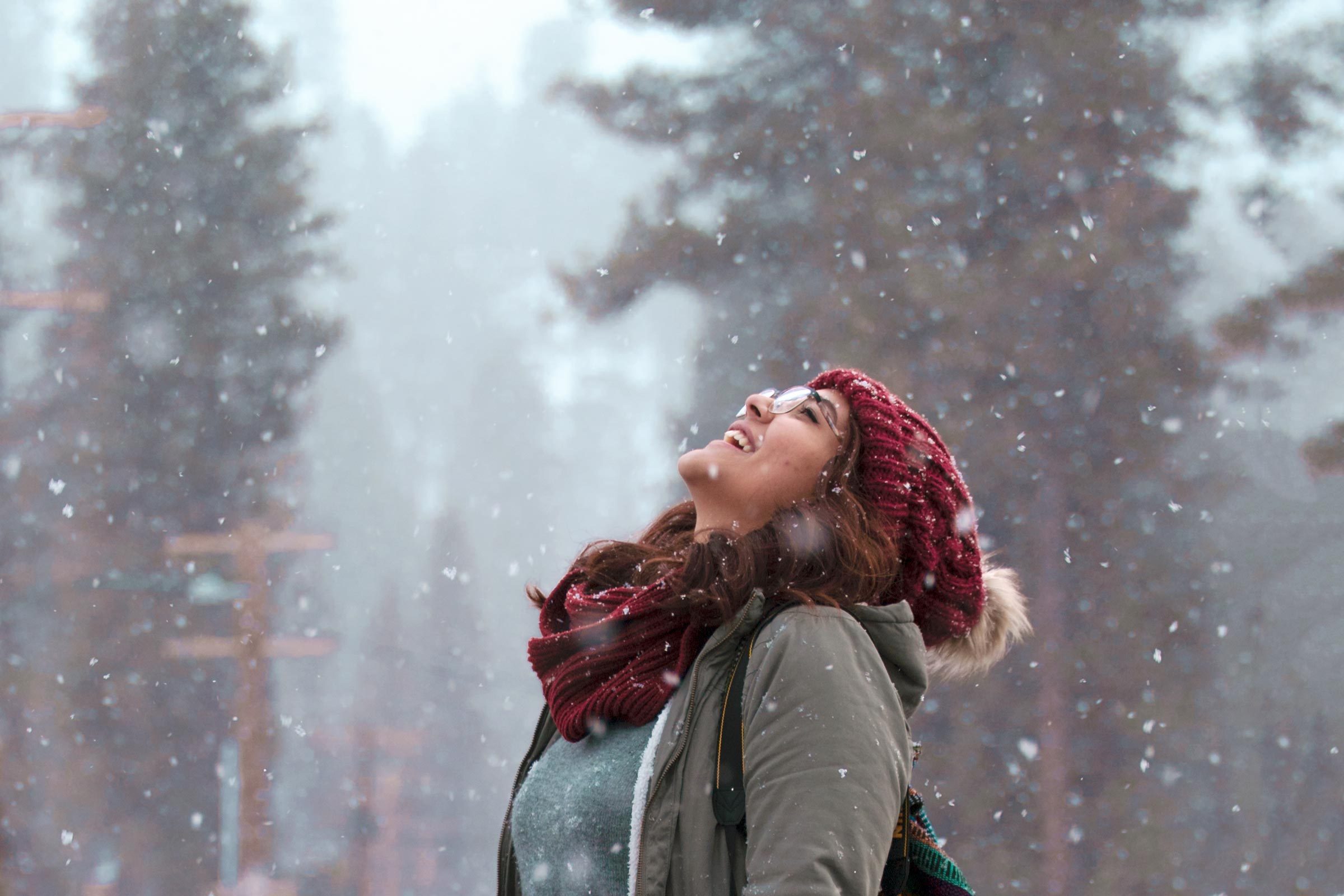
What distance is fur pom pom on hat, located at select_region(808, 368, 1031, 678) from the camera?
6.31 ft

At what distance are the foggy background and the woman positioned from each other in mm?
4313

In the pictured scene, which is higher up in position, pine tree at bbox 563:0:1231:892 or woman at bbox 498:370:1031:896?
pine tree at bbox 563:0:1231:892

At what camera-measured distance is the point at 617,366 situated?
13.8m

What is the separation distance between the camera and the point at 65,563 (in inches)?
383

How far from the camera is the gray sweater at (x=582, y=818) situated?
173 cm

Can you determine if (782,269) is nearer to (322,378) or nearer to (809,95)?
(809,95)

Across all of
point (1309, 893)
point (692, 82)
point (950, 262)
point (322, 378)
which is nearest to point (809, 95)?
point (692, 82)

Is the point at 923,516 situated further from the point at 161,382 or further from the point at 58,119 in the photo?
the point at 58,119

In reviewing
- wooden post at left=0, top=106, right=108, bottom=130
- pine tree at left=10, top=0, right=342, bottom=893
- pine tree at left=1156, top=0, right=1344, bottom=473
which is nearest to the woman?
pine tree at left=1156, top=0, right=1344, bottom=473

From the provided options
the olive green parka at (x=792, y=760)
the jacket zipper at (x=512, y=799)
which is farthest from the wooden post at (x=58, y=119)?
the olive green parka at (x=792, y=760)

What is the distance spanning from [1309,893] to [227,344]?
930 centimetres

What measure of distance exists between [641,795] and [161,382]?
31.0ft

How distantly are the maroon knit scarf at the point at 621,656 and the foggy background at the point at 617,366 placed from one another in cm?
457

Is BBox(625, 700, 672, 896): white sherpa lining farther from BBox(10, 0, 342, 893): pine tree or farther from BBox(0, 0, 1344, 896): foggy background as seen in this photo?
BBox(10, 0, 342, 893): pine tree
